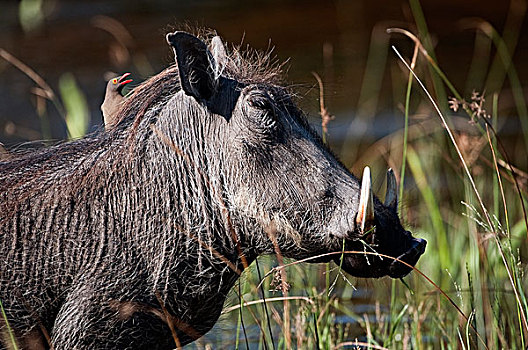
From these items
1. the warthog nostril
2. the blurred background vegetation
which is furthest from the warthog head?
the blurred background vegetation

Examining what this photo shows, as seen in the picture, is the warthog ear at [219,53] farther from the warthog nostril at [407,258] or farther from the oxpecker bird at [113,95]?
the warthog nostril at [407,258]

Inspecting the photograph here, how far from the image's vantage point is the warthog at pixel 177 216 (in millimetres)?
3170

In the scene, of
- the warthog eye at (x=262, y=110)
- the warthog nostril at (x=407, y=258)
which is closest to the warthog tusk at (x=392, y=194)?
the warthog nostril at (x=407, y=258)

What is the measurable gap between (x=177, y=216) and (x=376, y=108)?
5488mm

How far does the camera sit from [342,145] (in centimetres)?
788

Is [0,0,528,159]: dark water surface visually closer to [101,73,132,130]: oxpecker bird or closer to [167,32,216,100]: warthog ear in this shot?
[101,73,132,130]: oxpecker bird

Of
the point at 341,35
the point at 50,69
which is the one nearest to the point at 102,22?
the point at 50,69

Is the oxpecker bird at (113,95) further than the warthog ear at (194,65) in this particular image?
Yes

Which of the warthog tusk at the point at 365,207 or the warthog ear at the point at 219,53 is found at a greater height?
the warthog ear at the point at 219,53

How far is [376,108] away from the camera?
8594mm

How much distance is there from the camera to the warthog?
10.4 feet

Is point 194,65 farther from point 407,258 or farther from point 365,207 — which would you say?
point 407,258

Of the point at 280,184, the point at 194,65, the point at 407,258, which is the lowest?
the point at 407,258

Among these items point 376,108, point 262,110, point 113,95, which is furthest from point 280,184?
point 376,108
